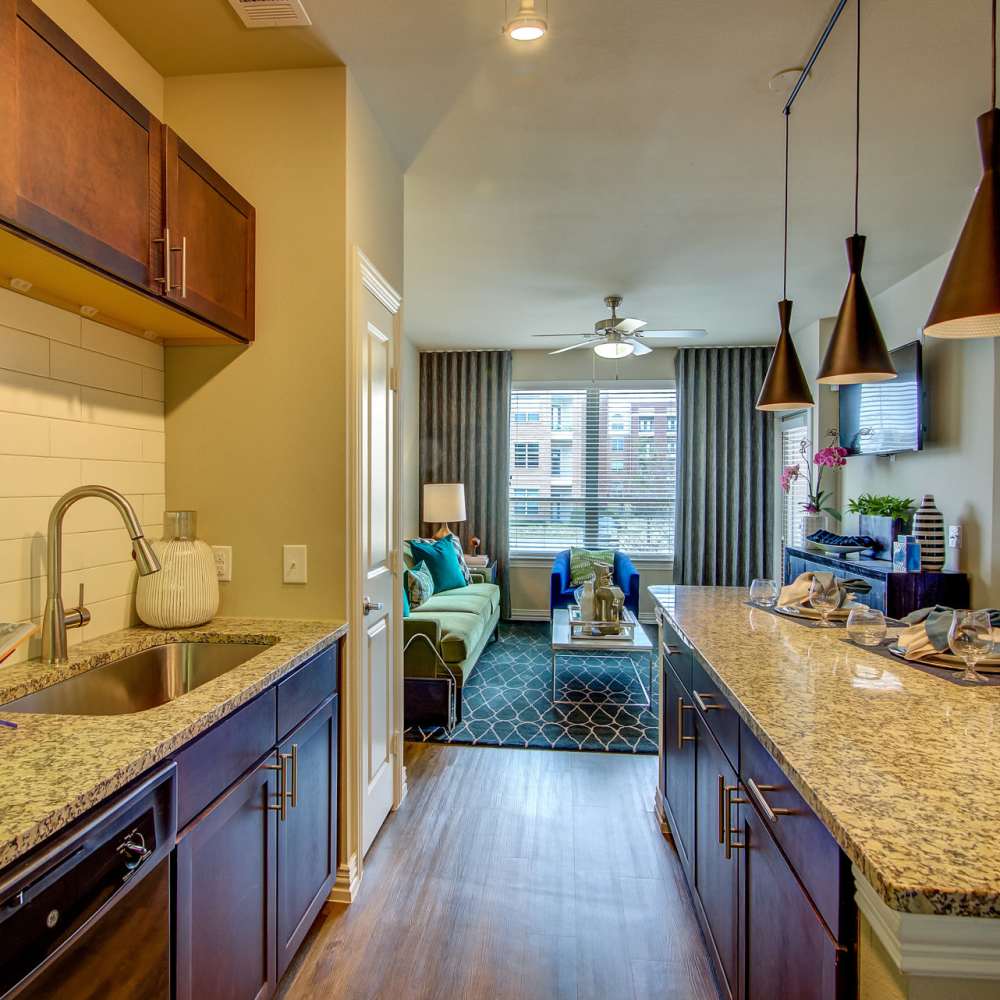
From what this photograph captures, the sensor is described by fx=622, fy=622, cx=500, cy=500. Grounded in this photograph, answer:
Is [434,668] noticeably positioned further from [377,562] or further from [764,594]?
[764,594]

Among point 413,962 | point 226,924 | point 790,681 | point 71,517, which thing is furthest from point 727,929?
point 71,517

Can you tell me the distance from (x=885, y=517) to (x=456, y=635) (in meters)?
2.93

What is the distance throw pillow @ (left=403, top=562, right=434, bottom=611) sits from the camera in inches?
168

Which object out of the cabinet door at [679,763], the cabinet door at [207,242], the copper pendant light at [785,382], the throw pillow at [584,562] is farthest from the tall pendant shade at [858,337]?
the throw pillow at [584,562]

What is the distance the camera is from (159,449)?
2.03 meters

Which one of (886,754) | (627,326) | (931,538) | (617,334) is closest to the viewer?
(886,754)

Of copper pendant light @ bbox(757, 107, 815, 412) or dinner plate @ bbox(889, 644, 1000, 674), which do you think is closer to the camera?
dinner plate @ bbox(889, 644, 1000, 674)

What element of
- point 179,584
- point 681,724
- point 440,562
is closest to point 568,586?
point 440,562

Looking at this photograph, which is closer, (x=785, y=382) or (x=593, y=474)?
(x=785, y=382)

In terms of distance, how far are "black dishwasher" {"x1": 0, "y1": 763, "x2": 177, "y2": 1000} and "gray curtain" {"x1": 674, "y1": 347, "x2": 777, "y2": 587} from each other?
5526 mm

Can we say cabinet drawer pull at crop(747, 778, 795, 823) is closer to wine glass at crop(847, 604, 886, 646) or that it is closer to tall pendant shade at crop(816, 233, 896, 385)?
wine glass at crop(847, 604, 886, 646)

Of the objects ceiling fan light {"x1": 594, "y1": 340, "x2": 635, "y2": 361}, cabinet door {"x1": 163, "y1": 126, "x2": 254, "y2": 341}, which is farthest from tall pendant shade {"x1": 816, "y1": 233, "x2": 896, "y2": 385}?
ceiling fan light {"x1": 594, "y1": 340, "x2": 635, "y2": 361}

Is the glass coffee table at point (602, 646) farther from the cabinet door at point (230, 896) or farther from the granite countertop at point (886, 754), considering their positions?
the cabinet door at point (230, 896)

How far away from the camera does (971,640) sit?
4.61 ft
